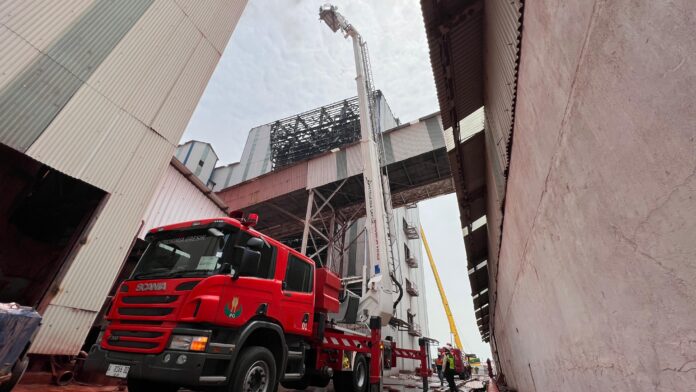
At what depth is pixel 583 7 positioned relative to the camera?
72.5 inches

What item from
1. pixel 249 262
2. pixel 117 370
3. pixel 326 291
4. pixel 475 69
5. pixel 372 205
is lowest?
pixel 117 370

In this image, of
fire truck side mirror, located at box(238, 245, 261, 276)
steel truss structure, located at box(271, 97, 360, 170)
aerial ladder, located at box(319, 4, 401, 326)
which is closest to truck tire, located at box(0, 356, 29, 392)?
fire truck side mirror, located at box(238, 245, 261, 276)

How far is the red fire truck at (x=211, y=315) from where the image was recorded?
13.5 ft

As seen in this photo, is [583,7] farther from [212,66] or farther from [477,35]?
[212,66]

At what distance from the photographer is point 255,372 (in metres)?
4.74

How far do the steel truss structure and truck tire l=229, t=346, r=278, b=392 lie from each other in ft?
61.9

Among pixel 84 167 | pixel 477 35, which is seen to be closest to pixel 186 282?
pixel 84 167

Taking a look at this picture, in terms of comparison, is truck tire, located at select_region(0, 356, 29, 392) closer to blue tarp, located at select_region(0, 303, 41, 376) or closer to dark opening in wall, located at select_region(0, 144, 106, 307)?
blue tarp, located at select_region(0, 303, 41, 376)

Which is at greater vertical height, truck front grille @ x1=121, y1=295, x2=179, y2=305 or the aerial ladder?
the aerial ladder

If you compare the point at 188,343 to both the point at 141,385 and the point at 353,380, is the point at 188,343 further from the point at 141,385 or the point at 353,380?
the point at 353,380

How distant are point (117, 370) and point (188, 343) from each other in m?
1.14

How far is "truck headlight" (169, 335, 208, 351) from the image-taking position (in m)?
4.07

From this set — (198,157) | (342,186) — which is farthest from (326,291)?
(198,157)

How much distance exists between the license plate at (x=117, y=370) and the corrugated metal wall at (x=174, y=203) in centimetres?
549
